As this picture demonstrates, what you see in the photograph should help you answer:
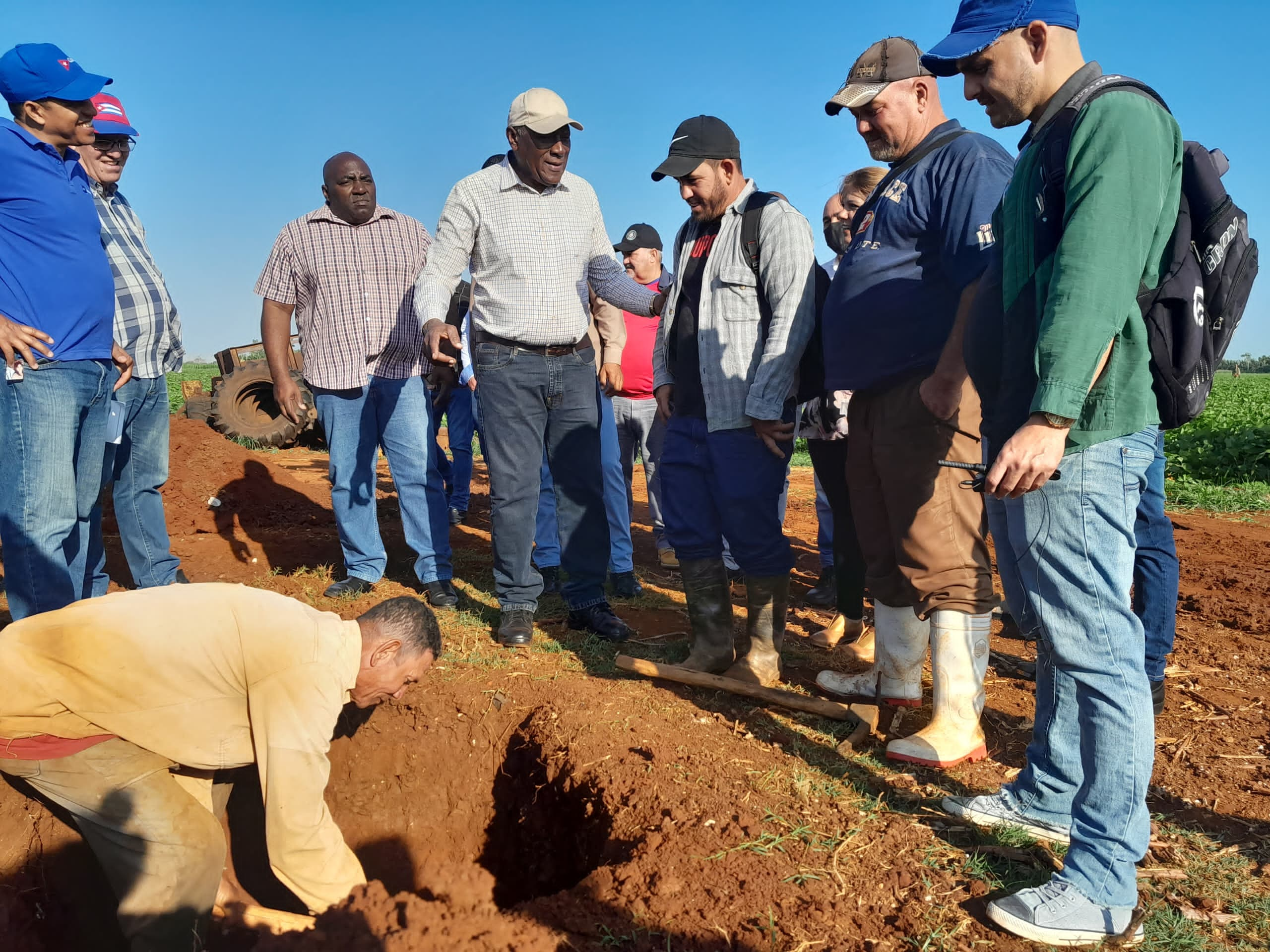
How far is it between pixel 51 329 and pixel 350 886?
2.49 meters

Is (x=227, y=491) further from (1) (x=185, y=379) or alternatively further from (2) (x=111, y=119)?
(1) (x=185, y=379)

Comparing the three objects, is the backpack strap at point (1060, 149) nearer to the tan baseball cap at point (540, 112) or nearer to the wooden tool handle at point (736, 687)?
the wooden tool handle at point (736, 687)

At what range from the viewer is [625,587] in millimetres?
5504

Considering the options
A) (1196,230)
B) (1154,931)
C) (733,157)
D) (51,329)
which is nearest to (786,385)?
(733,157)

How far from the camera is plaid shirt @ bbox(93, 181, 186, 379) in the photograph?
4.31 m

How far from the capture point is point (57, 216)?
11.4 ft

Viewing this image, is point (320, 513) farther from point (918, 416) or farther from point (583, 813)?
point (918, 416)

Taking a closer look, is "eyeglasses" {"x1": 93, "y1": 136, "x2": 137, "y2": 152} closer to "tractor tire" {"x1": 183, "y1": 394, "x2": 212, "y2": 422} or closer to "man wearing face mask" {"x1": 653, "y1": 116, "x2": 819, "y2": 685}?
"man wearing face mask" {"x1": 653, "y1": 116, "x2": 819, "y2": 685}

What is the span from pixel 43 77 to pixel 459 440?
14.4 ft

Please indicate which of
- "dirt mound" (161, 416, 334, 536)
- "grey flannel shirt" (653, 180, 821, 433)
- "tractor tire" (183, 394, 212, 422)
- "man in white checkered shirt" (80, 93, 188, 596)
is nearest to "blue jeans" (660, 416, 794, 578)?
"grey flannel shirt" (653, 180, 821, 433)

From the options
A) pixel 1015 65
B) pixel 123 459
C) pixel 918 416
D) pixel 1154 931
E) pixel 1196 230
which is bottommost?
pixel 1154 931

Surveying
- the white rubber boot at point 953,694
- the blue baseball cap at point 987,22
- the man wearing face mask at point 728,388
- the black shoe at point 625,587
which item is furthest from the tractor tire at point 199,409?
the blue baseball cap at point 987,22

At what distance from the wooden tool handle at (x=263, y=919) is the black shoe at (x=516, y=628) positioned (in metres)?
1.75

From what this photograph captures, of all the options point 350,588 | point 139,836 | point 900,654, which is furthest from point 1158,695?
point 350,588
